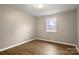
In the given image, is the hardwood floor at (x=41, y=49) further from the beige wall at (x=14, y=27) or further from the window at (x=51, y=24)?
the window at (x=51, y=24)

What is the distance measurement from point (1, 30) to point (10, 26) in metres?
0.20

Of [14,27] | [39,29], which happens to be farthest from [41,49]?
[14,27]

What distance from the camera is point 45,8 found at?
1.77 m

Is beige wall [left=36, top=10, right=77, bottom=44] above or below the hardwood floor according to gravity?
above

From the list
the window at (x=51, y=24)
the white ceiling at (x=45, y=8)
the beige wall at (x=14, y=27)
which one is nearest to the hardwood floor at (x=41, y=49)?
the beige wall at (x=14, y=27)

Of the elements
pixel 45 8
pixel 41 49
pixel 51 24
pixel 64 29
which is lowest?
pixel 41 49

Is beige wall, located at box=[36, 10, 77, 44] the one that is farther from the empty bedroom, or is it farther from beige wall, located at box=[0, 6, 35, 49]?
beige wall, located at box=[0, 6, 35, 49]

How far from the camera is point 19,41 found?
5.99 feet

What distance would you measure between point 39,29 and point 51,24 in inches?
12.0

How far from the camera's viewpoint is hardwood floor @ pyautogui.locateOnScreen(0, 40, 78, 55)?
5.68ft

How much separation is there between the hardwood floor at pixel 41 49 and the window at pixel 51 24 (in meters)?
0.32

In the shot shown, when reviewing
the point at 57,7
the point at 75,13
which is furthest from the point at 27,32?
the point at 75,13

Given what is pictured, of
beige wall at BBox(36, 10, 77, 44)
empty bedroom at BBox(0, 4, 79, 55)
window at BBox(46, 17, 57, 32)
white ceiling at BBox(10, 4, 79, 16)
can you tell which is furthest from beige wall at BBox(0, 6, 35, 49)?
window at BBox(46, 17, 57, 32)

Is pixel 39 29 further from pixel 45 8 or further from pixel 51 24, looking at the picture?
pixel 45 8
